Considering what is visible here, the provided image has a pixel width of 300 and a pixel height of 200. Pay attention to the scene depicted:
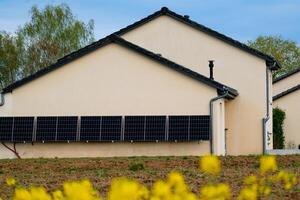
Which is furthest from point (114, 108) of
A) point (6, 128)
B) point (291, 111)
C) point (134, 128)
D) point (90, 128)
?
point (291, 111)

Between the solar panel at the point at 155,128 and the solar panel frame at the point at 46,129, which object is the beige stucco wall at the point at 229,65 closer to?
the solar panel at the point at 155,128

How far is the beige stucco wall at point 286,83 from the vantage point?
4153cm

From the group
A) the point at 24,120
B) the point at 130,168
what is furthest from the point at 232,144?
the point at 130,168

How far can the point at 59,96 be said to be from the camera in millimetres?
25656

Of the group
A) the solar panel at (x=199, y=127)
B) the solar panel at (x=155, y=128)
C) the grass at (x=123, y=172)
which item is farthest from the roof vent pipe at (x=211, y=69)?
the grass at (x=123, y=172)

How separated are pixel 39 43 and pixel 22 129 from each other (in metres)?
33.1

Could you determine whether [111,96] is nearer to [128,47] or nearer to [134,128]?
[134,128]

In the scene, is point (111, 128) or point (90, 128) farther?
point (90, 128)

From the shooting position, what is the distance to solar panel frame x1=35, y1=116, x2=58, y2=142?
24.9 meters

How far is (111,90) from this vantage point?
25359mm

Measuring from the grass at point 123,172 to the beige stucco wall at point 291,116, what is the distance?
15955 millimetres

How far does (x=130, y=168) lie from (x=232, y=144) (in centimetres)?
1174

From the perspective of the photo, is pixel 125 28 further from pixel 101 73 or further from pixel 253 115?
pixel 253 115

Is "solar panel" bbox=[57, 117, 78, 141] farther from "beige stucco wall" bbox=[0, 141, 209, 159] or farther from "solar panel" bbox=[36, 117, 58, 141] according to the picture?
"beige stucco wall" bbox=[0, 141, 209, 159]
